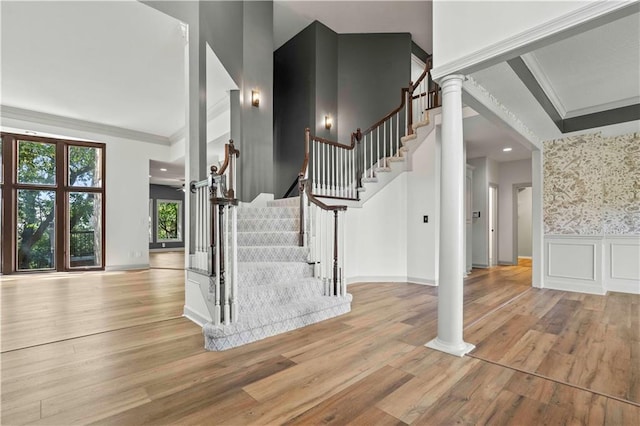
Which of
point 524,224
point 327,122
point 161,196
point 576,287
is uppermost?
point 327,122

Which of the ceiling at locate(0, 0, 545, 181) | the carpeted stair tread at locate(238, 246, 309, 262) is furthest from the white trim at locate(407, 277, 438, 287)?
the ceiling at locate(0, 0, 545, 181)

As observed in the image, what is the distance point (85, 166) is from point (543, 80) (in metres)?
8.85

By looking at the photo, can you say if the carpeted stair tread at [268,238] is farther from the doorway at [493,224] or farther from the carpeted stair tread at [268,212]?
the doorway at [493,224]

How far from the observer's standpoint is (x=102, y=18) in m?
3.65

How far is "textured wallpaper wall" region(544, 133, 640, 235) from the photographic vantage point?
14.6ft

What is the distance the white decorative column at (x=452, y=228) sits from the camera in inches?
94.0

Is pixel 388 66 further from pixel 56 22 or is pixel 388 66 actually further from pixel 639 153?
pixel 56 22

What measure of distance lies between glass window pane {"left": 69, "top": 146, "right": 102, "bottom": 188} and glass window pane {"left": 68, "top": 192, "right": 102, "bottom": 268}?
282mm

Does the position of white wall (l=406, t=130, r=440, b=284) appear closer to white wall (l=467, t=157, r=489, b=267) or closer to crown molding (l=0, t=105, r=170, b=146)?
white wall (l=467, t=157, r=489, b=267)

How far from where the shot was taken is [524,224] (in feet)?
31.1

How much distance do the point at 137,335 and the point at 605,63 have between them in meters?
5.37

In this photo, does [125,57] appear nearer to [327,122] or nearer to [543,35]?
[327,122]

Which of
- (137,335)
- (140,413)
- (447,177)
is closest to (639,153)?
(447,177)

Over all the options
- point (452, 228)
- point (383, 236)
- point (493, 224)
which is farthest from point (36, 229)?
point (493, 224)
